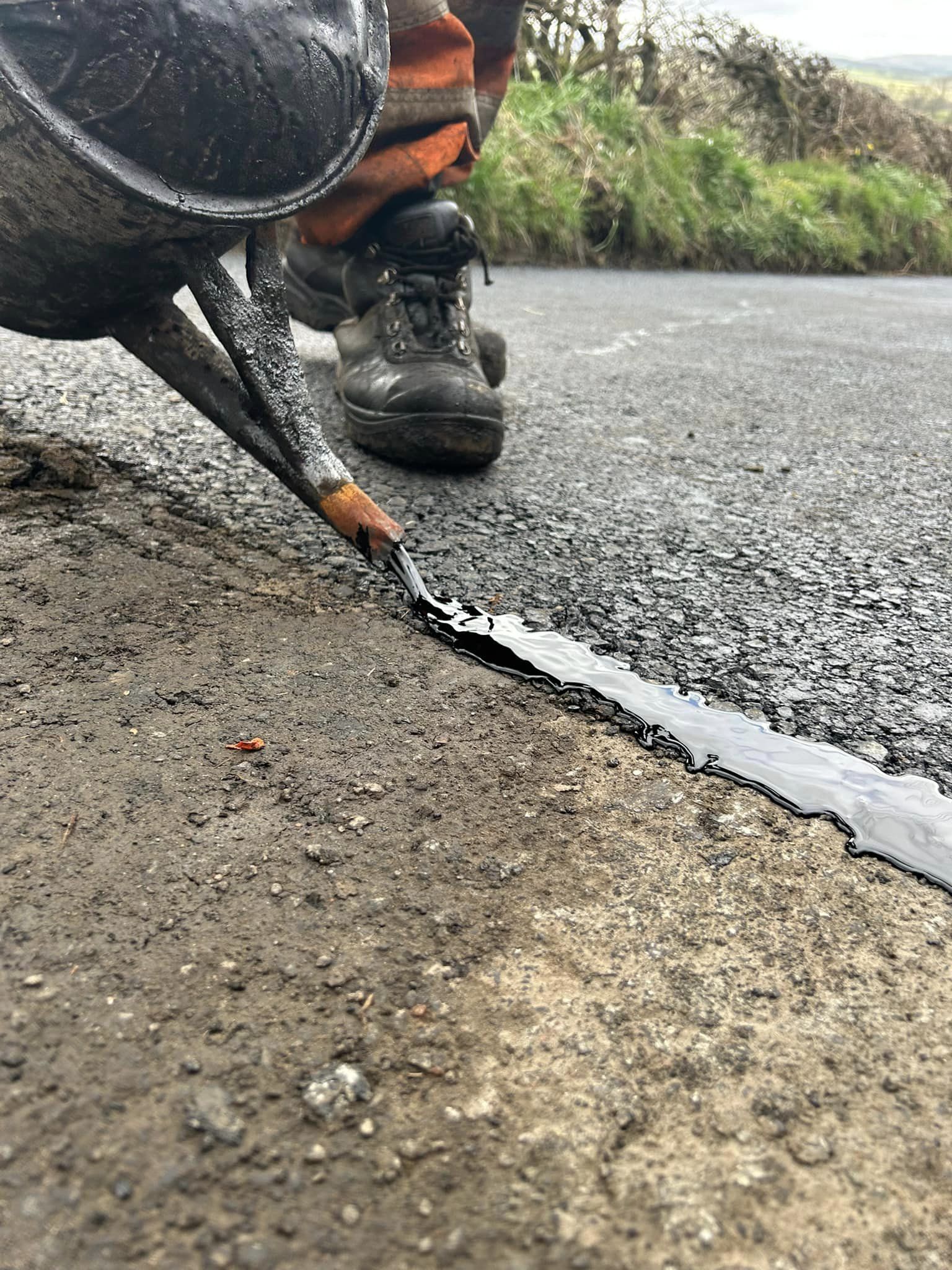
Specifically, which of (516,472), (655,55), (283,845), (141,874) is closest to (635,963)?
(283,845)

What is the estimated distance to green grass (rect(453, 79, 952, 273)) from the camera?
6.13 meters

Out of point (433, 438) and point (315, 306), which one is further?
point (315, 306)

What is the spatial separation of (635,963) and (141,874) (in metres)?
0.47

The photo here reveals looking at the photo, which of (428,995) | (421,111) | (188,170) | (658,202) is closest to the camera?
(428,995)

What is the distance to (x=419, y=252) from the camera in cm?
209

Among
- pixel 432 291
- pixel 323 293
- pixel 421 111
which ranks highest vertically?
pixel 421 111

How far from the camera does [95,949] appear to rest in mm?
831

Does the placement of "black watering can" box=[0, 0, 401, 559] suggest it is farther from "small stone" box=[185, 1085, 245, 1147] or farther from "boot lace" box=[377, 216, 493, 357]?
"small stone" box=[185, 1085, 245, 1147]

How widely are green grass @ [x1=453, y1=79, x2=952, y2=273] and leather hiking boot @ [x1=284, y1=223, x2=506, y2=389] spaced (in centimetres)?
362

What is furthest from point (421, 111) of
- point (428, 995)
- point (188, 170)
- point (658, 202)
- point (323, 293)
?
point (658, 202)

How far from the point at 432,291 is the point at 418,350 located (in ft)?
0.53

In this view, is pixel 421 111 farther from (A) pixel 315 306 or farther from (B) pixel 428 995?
(B) pixel 428 995

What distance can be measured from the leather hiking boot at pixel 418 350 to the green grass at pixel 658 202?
13.3 feet

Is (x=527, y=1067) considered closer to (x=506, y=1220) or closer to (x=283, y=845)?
(x=506, y=1220)
